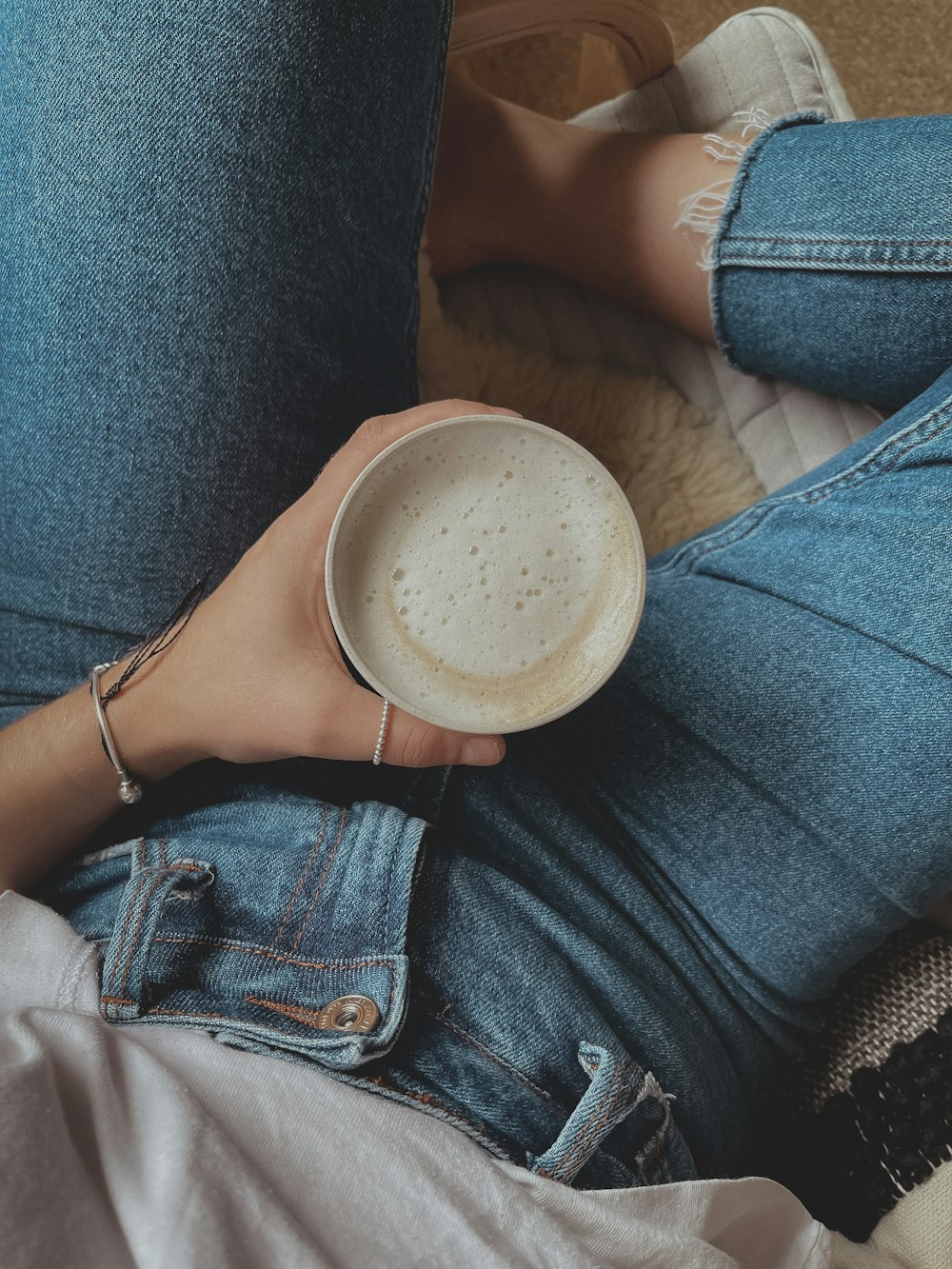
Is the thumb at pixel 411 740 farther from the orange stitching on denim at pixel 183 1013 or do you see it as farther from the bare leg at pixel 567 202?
the bare leg at pixel 567 202

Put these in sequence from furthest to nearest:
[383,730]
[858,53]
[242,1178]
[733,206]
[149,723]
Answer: [858,53] < [733,206] < [149,723] < [383,730] < [242,1178]

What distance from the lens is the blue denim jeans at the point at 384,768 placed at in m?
0.66

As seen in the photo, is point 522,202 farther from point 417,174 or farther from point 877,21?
point 877,21

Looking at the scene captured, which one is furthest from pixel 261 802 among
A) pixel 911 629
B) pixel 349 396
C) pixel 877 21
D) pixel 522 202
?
pixel 877 21

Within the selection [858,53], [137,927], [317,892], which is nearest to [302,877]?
[317,892]

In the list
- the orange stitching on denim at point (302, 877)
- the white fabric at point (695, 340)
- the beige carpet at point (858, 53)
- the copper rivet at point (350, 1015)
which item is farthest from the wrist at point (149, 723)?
the beige carpet at point (858, 53)

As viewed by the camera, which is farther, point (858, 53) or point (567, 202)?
point (858, 53)

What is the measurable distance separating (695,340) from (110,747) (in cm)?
77

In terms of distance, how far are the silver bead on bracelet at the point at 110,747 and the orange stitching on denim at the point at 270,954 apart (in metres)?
0.15

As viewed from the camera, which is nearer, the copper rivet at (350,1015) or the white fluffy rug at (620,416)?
the copper rivet at (350,1015)

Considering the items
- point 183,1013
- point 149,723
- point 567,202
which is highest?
point 567,202

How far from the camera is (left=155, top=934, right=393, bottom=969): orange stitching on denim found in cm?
65

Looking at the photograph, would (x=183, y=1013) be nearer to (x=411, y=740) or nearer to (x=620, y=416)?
(x=411, y=740)

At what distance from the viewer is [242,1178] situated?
51cm
